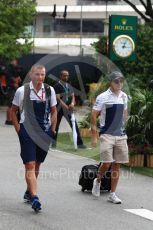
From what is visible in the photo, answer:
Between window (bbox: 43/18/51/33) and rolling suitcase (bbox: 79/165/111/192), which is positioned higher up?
window (bbox: 43/18/51/33)

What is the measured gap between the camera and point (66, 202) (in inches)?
363

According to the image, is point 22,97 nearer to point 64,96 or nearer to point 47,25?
point 64,96

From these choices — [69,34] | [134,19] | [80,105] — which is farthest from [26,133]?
[69,34]

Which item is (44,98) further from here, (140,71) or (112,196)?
(140,71)

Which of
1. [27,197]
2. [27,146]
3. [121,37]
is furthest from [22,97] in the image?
[121,37]

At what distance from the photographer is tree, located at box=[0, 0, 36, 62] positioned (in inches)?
1113

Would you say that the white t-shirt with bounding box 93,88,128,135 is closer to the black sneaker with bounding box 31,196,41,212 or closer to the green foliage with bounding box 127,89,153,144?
the black sneaker with bounding box 31,196,41,212

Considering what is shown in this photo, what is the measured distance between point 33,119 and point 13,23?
21157 mm

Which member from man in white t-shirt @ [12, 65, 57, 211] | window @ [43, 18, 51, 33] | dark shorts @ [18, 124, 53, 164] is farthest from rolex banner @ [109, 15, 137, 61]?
window @ [43, 18, 51, 33]

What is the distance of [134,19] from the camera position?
18859 mm

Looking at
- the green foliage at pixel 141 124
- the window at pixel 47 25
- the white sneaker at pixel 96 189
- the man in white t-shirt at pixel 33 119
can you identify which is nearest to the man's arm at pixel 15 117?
the man in white t-shirt at pixel 33 119

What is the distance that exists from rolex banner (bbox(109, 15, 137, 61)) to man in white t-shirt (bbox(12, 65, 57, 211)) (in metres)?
9.73

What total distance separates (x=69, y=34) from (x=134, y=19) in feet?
168

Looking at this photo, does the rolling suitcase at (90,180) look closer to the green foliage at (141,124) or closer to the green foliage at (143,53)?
the green foliage at (141,124)
